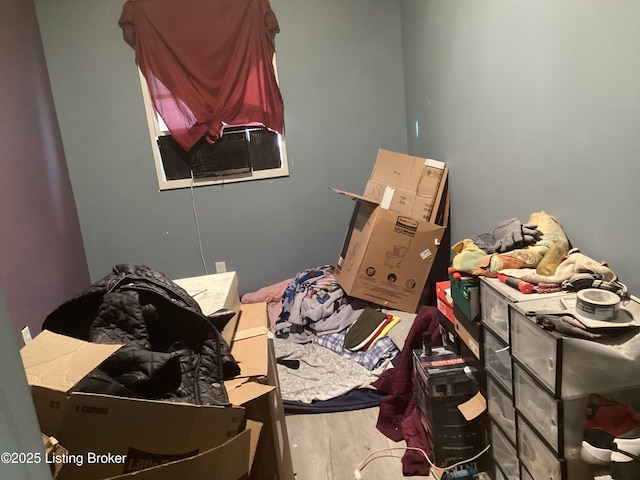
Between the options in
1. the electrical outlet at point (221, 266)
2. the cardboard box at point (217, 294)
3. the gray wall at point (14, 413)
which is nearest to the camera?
the gray wall at point (14, 413)

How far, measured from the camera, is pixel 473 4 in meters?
2.17

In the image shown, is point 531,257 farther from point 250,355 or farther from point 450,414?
point 250,355

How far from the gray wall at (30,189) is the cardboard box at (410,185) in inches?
84.1

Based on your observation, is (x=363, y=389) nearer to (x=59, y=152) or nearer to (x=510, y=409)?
(x=510, y=409)

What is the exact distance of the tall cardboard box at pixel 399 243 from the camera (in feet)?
9.35

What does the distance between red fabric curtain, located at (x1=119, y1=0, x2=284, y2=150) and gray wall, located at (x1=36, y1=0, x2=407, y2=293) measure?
0.14m

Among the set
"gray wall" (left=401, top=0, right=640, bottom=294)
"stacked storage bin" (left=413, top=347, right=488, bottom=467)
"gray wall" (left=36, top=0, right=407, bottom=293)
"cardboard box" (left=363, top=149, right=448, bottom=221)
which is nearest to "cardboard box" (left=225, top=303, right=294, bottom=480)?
"stacked storage bin" (left=413, top=347, right=488, bottom=467)

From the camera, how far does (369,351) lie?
8.64 feet

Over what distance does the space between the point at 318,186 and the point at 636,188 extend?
8.16 feet

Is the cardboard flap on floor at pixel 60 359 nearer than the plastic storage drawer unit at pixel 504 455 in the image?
Yes

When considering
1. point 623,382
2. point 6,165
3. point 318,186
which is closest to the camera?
point 623,382

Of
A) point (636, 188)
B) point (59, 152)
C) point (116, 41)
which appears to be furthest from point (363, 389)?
point (116, 41)

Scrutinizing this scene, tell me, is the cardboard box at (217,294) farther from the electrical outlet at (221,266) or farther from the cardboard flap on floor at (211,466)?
the electrical outlet at (221,266)

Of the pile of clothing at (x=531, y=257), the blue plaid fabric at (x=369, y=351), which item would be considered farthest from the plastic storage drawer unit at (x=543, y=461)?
the blue plaid fabric at (x=369, y=351)
